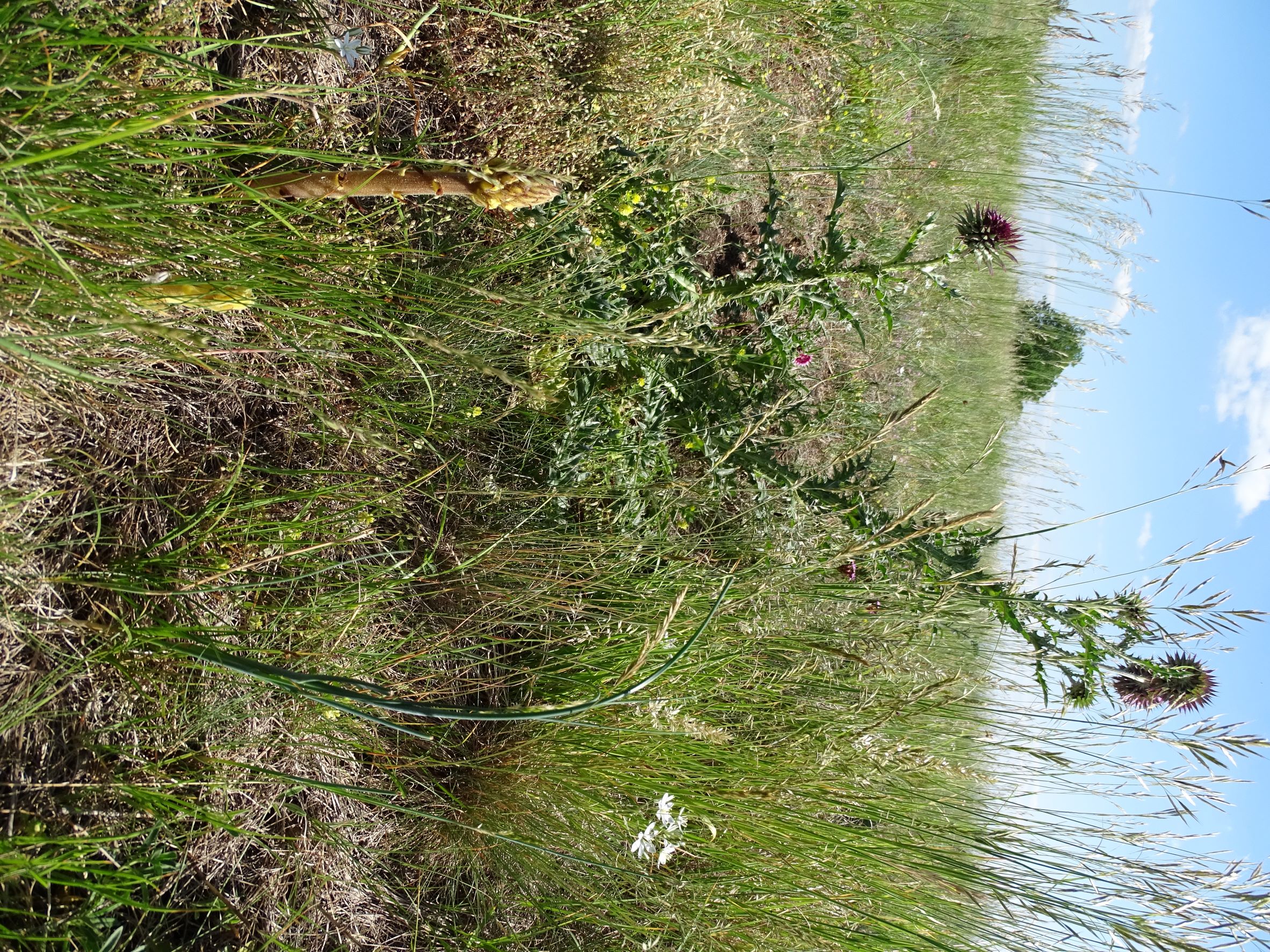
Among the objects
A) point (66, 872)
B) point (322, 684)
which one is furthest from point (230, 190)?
point (66, 872)

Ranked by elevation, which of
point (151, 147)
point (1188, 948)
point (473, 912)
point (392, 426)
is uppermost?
point (151, 147)

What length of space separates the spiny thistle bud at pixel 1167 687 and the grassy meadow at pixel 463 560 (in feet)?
2.04

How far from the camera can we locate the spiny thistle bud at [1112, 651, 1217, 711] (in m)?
3.03

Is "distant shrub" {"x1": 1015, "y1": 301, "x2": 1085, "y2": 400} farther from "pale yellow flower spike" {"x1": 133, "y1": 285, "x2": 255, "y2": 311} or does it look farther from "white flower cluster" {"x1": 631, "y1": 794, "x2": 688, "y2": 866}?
"pale yellow flower spike" {"x1": 133, "y1": 285, "x2": 255, "y2": 311}

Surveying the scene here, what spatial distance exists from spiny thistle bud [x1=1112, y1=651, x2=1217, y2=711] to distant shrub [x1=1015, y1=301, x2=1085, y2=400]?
3288 mm

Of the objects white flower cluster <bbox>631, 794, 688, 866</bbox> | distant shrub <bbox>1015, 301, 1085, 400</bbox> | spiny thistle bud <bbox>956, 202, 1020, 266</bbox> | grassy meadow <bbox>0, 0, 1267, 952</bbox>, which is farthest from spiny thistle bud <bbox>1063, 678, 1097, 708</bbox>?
distant shrub <bbox>1015, 301, 1085, 400</bbox>

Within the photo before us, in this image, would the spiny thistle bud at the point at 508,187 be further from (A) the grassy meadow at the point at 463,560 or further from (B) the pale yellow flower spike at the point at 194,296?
(B) the pale yellow flower spike at the point at 194,296

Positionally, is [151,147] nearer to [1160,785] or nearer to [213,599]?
[213,599]

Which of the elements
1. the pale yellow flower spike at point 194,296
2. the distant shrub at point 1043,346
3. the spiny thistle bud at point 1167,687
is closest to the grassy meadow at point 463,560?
the pale yellow flower spike at point 194,296

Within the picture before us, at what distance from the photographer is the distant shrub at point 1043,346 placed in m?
6.22

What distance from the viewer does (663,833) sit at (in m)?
2.16

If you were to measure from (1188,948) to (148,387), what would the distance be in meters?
2.73

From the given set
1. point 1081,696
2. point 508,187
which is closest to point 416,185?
point 508,187

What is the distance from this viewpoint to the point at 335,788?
67.8 inches
